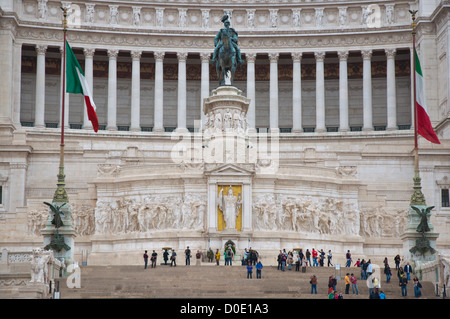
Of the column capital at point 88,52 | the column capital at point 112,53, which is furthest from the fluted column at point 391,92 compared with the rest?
the column capital at point 88,52

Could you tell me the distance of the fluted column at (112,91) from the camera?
91.8 meters

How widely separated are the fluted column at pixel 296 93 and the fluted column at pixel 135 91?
49.8 ft

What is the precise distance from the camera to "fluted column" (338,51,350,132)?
92.5 metres

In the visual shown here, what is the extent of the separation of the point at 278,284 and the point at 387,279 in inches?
244

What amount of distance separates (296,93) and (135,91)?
1578 cm

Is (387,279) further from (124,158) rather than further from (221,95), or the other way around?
(124,158)

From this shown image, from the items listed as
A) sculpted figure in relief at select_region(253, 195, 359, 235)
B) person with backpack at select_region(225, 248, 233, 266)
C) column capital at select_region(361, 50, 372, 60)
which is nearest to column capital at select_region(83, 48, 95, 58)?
column capital at select_region(361, 50, 372, 60)

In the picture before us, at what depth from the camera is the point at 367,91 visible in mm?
93312

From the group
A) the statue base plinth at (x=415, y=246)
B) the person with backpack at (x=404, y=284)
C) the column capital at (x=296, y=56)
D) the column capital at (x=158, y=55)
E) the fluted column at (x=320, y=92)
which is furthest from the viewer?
the column capital at (x=296, y=56)

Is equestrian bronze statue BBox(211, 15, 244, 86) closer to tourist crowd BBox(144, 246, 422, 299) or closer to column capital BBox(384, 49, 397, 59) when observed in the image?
tourist crowd BBox(144, 246, 422, 299)

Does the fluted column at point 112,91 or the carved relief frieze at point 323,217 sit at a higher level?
the fluted column at point 112,91

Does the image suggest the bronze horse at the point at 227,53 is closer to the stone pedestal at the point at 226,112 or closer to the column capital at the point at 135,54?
the stone pedestal at the point at 226,112
